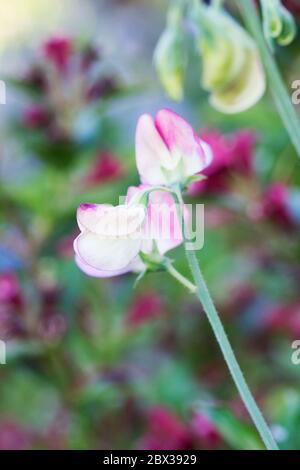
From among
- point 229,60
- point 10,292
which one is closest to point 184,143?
point 229,60

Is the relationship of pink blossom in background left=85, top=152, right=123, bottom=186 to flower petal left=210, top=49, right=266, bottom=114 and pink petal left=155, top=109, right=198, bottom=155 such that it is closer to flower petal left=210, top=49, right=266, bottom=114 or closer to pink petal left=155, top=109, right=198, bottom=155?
flower petal left=210, top=49, right=266, bottom=114

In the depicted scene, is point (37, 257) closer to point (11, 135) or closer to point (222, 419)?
point (11, 135)

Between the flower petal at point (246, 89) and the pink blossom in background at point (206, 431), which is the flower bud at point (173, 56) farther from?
the pink blossom in background at point (206, 431)

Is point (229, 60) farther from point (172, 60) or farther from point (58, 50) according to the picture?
point (58, 50)

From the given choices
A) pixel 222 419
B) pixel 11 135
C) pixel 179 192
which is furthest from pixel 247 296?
pixel 179 192

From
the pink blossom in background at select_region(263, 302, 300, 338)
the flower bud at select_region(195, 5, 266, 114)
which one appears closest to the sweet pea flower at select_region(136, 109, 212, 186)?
the flower bud at select_region(195, 5, 266, 114)
